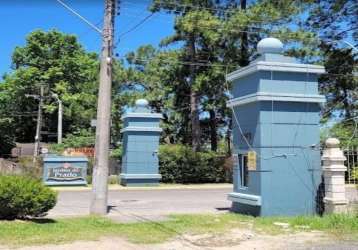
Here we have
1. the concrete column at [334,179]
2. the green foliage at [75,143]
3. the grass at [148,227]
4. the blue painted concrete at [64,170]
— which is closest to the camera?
the grass at [148,227]

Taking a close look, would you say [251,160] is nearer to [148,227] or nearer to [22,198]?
[148,227]

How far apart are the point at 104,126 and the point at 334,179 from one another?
21.7 feet

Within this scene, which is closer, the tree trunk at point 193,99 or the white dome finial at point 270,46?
the white dome finial at point 270,46

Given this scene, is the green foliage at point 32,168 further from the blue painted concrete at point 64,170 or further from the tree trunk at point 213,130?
the tree trunk at point 213,130

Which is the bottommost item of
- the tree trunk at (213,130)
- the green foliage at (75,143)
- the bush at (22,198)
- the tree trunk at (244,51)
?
the bush at (22,198)

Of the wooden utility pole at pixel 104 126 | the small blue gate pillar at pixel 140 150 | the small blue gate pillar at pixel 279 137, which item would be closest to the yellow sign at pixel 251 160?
the small blue gate pillar at pixel 279 137

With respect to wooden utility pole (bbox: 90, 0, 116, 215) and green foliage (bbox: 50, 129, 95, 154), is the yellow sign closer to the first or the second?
wooden utility pole (bbox: 90, 0, 116, 215)

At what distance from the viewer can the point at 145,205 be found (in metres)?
19.2

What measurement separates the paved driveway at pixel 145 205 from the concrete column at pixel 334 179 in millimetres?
3677

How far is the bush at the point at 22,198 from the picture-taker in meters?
12.5

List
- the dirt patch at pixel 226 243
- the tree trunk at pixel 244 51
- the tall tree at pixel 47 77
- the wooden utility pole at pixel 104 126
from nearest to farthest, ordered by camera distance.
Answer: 1. the dirt patch at pixel 226 243
2. the wooden utility pole at pixel 104 126
3. the tree trunk at pixel 244 51
4. the tall tree at pixel 47 77

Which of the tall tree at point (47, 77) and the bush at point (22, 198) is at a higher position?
the tall tree at point (47, 77)

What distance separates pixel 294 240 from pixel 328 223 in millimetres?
2289

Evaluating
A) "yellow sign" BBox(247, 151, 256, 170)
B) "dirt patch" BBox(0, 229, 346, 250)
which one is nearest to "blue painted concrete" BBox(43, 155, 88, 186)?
"yellow sign" BBox(247, 151, 256, 170)
